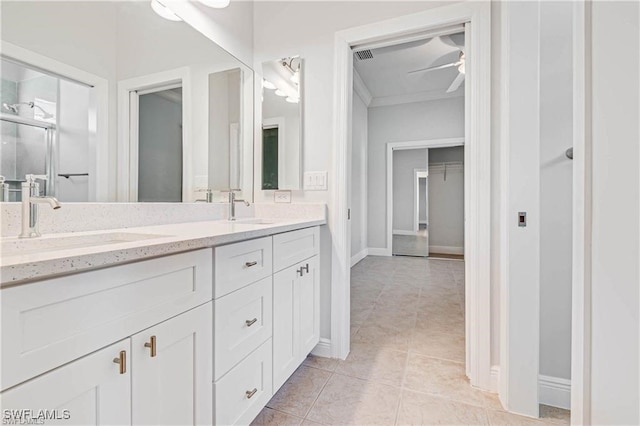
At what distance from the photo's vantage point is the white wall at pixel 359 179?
15.0 ft

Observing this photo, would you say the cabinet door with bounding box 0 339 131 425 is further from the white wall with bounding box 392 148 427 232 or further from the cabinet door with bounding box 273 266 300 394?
the white wall with bounding box 392 148 427 232

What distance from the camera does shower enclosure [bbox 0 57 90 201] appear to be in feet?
2.98

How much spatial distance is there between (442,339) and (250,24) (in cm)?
264

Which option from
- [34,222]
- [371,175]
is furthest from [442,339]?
[371,175]

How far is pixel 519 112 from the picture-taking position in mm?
1323

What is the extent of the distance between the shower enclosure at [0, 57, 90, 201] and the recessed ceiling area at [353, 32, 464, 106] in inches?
96.9

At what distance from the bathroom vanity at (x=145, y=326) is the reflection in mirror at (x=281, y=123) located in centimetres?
72

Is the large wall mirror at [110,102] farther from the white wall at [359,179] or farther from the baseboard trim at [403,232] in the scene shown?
the baseboard trim at [403,232]

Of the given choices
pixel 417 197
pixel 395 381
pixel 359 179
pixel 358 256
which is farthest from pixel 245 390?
pixel 417 197

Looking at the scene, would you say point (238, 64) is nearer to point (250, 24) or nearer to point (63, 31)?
point (250, 24)

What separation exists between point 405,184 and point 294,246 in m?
4.84

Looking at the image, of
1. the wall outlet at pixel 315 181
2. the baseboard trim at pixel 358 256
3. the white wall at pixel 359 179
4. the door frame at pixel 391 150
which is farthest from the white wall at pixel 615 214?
the door frame at pixel 391 150

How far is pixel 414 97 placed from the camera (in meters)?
4.96
